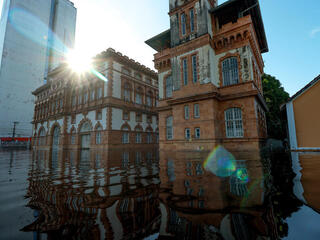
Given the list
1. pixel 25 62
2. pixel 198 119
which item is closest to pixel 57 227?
pixel 198 119

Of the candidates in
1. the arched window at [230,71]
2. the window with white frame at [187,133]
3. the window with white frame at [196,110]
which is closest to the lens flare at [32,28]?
the window with white frame at [196,110]

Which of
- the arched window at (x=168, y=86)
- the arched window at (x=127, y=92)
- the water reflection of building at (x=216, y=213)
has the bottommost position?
the water reflection of building at (x=216, y=213)

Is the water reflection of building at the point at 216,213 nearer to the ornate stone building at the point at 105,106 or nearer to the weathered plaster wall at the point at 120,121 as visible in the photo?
the ornate stone building at the point at 105,106

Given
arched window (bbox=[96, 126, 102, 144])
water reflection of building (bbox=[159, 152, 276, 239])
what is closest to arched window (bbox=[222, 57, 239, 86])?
water reflection of building (bbox=[159, 152, 276, 239])

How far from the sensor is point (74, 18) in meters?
64.9

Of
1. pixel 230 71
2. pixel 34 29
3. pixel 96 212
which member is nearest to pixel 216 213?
pixel 96 212

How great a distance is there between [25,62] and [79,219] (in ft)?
223

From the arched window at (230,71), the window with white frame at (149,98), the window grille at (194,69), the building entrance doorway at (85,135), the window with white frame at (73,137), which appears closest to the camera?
the arched window at (230,71)

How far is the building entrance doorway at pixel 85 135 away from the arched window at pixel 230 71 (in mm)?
19097

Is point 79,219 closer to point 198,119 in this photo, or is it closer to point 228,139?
point 198,119

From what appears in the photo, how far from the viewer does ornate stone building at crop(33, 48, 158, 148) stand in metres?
21.2

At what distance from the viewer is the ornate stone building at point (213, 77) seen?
1239 centimetres

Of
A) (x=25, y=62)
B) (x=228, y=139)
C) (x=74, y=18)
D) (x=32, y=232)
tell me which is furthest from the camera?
(x=74, y=18)

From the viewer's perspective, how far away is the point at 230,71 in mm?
13594
